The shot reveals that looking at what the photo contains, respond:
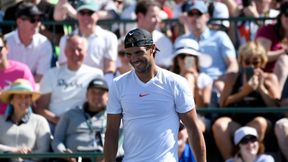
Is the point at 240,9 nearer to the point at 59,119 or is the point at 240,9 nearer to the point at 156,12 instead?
the point at 156,12

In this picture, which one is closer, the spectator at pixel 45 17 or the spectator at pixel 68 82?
the spectator at pixel 68 82

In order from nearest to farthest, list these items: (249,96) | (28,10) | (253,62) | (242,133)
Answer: (242,133)
(249,96)
(253,62)
(28,10)

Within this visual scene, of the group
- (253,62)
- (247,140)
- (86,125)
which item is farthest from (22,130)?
(253,62)

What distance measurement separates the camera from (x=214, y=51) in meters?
12.8

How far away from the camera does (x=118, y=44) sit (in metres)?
13.1

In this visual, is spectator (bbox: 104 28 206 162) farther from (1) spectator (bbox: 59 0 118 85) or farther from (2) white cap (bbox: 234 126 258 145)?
(1) spectator (bbox: 59 0 118 85)

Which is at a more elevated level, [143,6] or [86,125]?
[143,6]

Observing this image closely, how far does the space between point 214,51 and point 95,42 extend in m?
1.42

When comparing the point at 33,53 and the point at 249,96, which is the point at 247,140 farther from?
the point at 33,53

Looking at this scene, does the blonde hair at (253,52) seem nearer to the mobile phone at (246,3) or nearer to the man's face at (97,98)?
the man's face at (97,98)

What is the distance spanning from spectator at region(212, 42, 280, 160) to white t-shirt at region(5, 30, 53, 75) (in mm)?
2323

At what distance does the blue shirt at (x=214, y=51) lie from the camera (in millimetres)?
12625

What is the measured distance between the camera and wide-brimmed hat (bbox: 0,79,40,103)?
1155 cm

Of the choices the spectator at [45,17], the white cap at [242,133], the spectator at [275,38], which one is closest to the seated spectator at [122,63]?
the spectator at [45,17]
